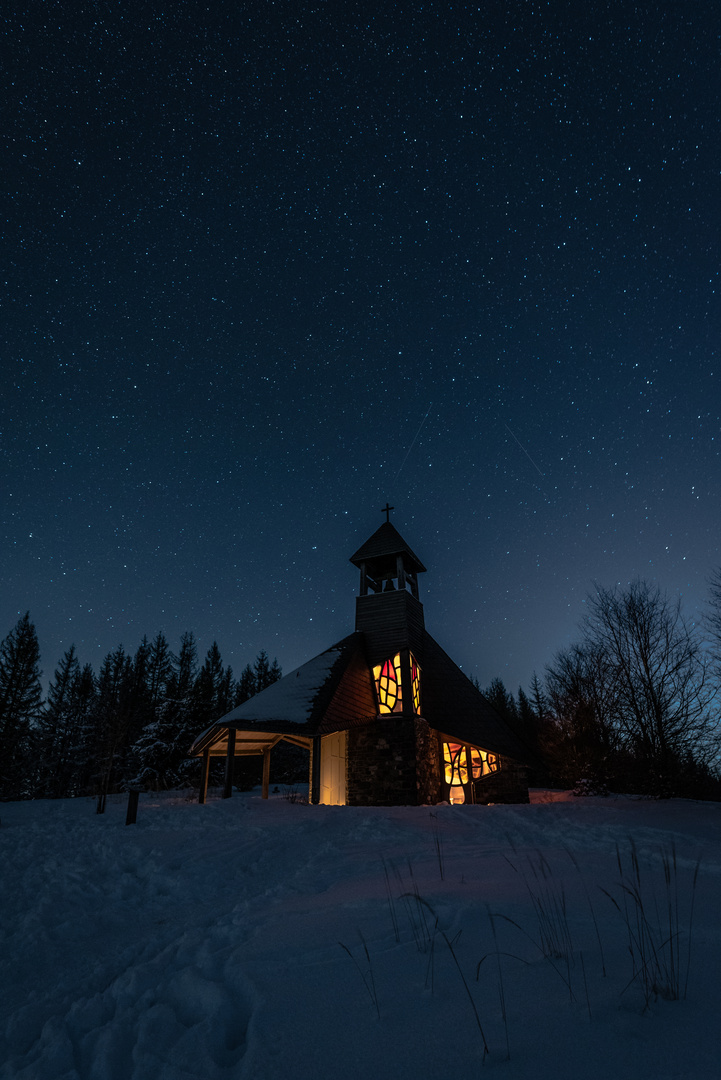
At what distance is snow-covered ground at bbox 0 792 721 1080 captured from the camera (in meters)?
2.06

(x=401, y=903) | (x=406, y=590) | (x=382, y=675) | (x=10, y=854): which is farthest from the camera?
(x=406, y=590)

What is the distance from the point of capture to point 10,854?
8.60 meters

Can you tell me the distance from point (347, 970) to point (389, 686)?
52.7 feet

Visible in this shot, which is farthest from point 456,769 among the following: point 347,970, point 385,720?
point 347,970

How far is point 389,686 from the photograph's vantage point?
61.4ft

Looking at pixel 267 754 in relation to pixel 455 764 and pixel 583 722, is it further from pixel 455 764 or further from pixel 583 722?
pixel 583 722

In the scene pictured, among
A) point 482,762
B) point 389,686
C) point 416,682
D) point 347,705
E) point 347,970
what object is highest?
point 416,682

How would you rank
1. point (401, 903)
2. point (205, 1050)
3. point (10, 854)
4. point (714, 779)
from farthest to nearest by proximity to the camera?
point (714, 779), point (10, 854), point (401, 903), point (205, 1050)

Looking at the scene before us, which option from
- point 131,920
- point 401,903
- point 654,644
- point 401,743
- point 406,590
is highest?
point 406,590

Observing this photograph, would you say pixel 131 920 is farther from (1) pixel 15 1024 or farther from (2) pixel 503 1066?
(2) pixel 503 1066

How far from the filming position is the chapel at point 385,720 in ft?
53.3

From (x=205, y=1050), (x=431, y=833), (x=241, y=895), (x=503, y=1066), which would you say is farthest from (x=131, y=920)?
(x=431, y=833)

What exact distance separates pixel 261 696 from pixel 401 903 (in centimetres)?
1412

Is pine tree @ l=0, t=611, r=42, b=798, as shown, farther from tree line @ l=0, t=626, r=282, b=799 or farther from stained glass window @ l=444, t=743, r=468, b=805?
stained glass window @ l=444, t=743, r=468, b=805
